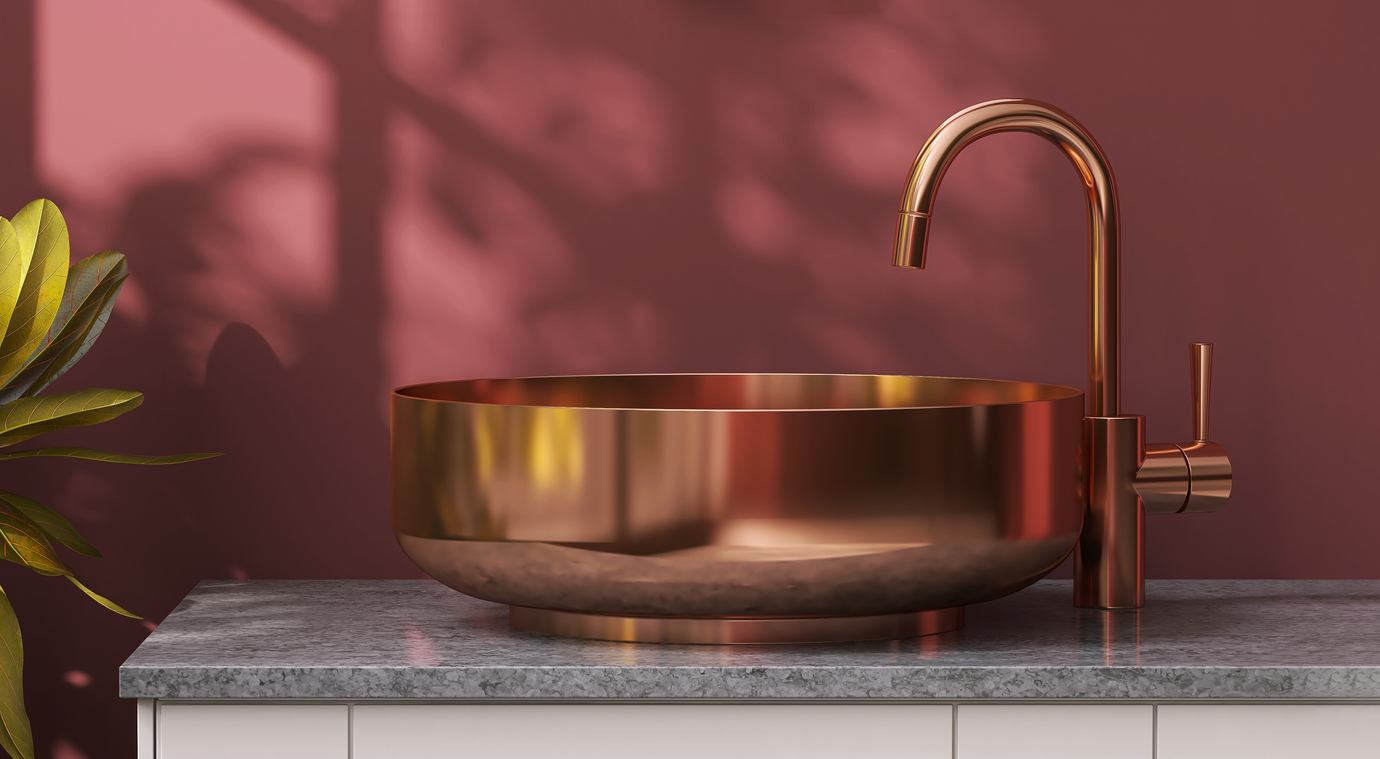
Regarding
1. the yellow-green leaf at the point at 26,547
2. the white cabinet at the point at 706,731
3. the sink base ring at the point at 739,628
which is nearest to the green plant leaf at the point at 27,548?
the yellow-green leaf at the point at 26,547

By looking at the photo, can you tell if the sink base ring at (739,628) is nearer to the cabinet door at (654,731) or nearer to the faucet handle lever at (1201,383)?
the cabinet door at (654,731)

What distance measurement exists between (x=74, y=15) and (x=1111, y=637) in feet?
3.28

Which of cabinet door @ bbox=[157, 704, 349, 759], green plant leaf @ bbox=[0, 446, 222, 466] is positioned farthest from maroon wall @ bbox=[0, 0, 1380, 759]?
cabinet door @ bbox=[157, 704, 349, 759]

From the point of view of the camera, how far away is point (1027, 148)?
4.05ft

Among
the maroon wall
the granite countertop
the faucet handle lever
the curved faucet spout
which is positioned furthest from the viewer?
the maroon wall

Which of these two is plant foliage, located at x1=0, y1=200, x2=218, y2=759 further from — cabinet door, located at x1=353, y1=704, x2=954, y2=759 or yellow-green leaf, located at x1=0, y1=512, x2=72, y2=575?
cabinet door, located at x1=353, y1=704, x2=954, y2=759

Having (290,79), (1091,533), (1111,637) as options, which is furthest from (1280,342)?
(290,79)

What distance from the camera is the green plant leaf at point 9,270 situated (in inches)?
38.5

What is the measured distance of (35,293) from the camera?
0.99m

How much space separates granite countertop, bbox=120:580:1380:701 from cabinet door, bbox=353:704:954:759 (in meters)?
0.01

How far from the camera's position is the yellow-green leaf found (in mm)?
986

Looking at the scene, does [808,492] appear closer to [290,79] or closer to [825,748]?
[825,748]

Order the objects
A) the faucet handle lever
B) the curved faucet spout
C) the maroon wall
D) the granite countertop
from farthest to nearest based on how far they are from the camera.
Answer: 1. the maroon wall
2. the faucet handle lever
3. the curved faucet spout
4. the granite countertop

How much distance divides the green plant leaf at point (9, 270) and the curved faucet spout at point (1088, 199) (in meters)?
0.63
